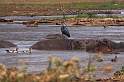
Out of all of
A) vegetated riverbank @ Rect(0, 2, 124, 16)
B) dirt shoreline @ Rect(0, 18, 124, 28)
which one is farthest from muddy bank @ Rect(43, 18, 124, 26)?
vegetated riverbank @ Rect(0, 2, 124, 16)

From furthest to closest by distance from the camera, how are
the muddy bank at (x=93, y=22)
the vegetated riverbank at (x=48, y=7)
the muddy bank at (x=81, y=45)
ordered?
the vegetated riverbank at (x=48, y=7), the muddy bank at (x=93, y=22), the muddy bank at (x=81, y=45)

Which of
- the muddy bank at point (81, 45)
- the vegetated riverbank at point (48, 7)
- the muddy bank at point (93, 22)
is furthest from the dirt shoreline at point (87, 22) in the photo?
the vegetated riverbank at point (48, 7)

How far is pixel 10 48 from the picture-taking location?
23.9 meters

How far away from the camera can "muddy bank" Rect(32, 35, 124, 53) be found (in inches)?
908

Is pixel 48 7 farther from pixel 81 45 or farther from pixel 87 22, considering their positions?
pixel 81 45

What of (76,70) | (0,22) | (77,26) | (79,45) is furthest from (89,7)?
(76,70)

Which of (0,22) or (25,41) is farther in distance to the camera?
(0,22)

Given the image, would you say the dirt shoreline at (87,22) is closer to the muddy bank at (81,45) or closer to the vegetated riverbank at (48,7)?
the muddy bank at (81,45)

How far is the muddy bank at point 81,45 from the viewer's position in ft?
75.7

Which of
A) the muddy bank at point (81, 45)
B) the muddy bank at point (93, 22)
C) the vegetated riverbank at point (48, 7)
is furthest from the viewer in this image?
the vegetated riverbank at point (48, 7)

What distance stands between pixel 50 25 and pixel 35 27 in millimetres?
1751

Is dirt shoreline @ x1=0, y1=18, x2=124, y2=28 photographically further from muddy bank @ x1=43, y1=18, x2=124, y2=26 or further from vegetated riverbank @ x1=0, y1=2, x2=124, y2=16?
vegetated riverbank @ x1=0, y1=2, x2=124, y2=16

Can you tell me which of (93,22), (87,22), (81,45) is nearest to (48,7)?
(87,22)

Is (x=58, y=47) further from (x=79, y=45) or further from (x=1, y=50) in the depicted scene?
(x=1, y=50)
